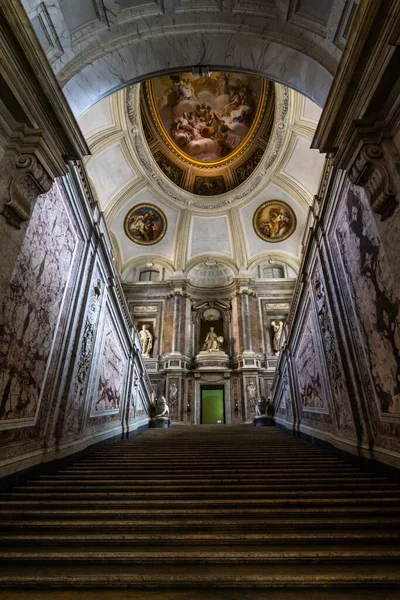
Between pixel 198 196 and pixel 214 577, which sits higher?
pixel 198 196

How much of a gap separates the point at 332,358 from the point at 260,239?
1342 cm

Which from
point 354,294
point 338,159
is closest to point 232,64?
point 338,159

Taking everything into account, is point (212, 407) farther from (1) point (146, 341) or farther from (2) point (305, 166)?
(2) point (305, 166)

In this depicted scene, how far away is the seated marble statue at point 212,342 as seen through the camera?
49.4ft

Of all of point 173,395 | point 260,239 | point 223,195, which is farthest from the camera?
point 260,239

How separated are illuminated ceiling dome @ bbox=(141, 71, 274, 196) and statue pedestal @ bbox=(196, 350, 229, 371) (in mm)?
9025

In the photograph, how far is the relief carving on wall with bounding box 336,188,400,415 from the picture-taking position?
106 inches

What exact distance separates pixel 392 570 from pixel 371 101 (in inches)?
131

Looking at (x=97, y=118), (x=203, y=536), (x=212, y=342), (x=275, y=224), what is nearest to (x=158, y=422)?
(x=212, y=342)

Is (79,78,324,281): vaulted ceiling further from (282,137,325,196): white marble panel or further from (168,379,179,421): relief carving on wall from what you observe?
(168,379,179,421): relief carving on wall

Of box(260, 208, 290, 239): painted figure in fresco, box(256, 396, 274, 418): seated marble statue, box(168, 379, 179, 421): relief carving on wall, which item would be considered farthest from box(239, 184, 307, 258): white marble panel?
box(256, 396, 274, 418): seated marble statue

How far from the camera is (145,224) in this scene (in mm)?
16219

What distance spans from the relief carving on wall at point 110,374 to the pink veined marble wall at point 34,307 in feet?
6.15

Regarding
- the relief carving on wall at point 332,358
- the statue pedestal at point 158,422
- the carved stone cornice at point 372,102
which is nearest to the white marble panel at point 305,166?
the relief carving on wall at point 332,358
